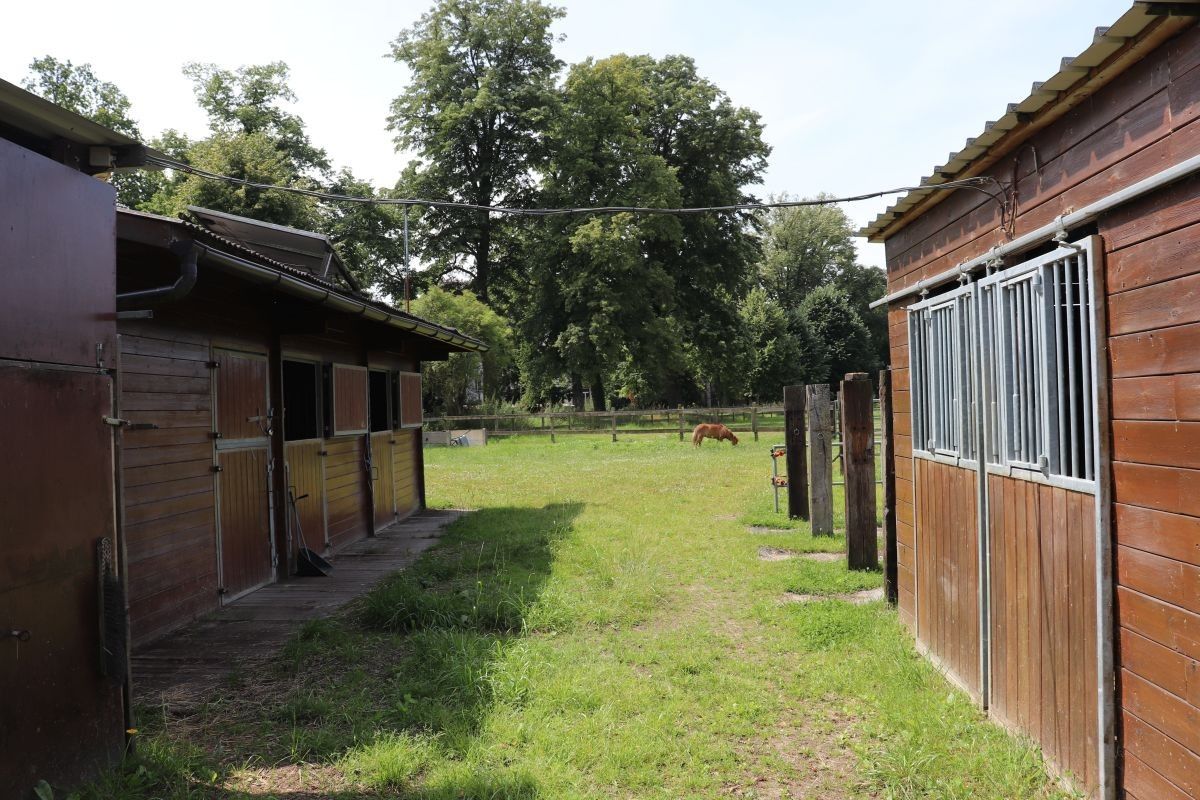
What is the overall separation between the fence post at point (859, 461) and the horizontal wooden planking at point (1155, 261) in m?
4.14

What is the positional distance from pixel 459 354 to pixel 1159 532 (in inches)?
942

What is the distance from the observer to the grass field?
331 cm

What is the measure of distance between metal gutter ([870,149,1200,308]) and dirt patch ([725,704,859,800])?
2.28 meters

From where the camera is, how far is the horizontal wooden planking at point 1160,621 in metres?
2.34

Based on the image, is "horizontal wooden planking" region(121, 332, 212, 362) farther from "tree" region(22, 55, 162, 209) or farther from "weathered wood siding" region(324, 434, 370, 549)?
"tree" region(22, 55, 162, 209)

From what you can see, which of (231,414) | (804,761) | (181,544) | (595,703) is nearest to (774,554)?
(595,703)

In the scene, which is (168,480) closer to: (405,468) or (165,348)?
(165,348)

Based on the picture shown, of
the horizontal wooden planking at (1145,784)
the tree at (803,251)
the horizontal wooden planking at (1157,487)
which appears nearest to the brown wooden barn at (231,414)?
the horizontal wooden planking at (1157,487)

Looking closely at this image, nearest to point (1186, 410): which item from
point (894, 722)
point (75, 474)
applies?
point (894, 722)

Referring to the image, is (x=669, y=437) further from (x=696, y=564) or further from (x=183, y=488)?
(x=183, y=488)

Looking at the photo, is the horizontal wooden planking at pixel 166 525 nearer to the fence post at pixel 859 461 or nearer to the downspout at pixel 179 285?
the downspout at pixel 179 285

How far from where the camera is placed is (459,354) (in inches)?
1006

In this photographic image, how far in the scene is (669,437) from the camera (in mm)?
24172

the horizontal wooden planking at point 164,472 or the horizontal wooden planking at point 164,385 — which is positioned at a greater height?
the horizontal wooden planking at point 164,385
